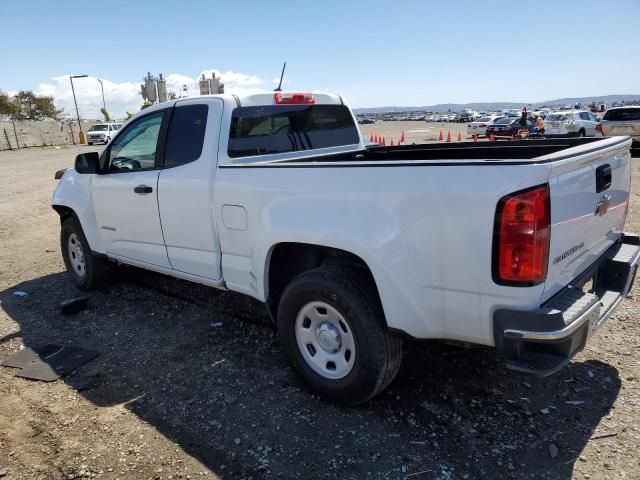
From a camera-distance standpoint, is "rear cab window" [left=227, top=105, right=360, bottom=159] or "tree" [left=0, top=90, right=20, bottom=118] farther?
"tree" [left=0, top=90, right=20, bottom=118]

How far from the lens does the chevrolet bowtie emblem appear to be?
2851mm

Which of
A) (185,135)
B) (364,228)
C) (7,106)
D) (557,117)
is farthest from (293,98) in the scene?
(7,106)

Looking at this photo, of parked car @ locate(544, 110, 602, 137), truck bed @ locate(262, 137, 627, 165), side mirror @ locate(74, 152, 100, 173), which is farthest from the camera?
parked car @ locate(544, 110, 602, 137)

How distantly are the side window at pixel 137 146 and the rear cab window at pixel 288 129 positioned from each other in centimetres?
87

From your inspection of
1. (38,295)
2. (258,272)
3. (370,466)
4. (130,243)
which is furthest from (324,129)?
(38,295)

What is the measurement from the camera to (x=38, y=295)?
5.61 m

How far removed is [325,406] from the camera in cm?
322

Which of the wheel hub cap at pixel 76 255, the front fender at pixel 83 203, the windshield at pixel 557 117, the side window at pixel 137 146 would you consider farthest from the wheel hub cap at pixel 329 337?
the windshield at pixel 557 117

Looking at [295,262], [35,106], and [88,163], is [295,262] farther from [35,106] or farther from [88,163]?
[35,106]

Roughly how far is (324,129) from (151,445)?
9.78 feet

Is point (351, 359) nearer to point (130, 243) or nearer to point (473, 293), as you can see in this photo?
point (473, 293)

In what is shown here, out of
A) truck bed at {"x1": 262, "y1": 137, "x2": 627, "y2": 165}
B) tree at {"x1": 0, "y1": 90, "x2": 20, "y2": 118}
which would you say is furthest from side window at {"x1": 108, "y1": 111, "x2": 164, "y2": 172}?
tree at {"x1": 0, "y1": 90, "x2": 20, "y2": 118}

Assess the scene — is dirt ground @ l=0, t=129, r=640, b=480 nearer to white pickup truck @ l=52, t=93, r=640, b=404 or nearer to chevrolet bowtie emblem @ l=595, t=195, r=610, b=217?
white pickup truck @ l=52, t=93, r=640, b=404

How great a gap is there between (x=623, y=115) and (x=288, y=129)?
18.1 meters
